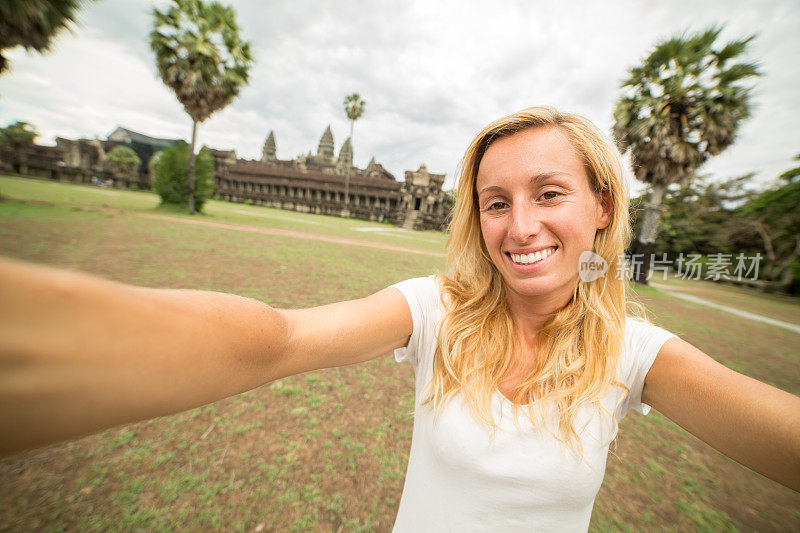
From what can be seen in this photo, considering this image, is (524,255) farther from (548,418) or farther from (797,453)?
(797,453)

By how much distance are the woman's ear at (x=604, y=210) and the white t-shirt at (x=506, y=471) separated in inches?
21.1

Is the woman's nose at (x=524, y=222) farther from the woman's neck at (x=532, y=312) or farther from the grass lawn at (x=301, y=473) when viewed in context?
the grass lawn at (x=301, y=473)

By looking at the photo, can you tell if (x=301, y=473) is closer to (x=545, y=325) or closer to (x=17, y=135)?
(x=545, y=325)

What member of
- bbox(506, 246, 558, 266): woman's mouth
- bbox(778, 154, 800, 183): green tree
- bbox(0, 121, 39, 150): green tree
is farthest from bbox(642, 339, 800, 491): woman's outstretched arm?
bbox(0, 121, 39, 150): green tree

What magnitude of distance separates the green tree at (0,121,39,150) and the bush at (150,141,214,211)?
105 feet

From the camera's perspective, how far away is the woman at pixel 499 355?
1.96 ft

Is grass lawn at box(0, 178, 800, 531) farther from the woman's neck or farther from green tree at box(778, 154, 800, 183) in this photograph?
green tree at box(778, 154, 800, 183)

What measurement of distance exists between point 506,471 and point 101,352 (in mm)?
1081

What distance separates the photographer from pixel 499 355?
4.16ft

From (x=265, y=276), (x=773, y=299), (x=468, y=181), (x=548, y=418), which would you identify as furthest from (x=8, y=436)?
(x=773, y=299)

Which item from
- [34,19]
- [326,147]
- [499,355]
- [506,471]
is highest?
[326,147]

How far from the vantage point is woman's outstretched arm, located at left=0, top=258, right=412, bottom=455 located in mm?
415

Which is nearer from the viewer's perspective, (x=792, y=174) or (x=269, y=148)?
(x=792, y=174)

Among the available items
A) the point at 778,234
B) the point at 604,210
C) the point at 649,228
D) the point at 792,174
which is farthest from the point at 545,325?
the point at 792,174
